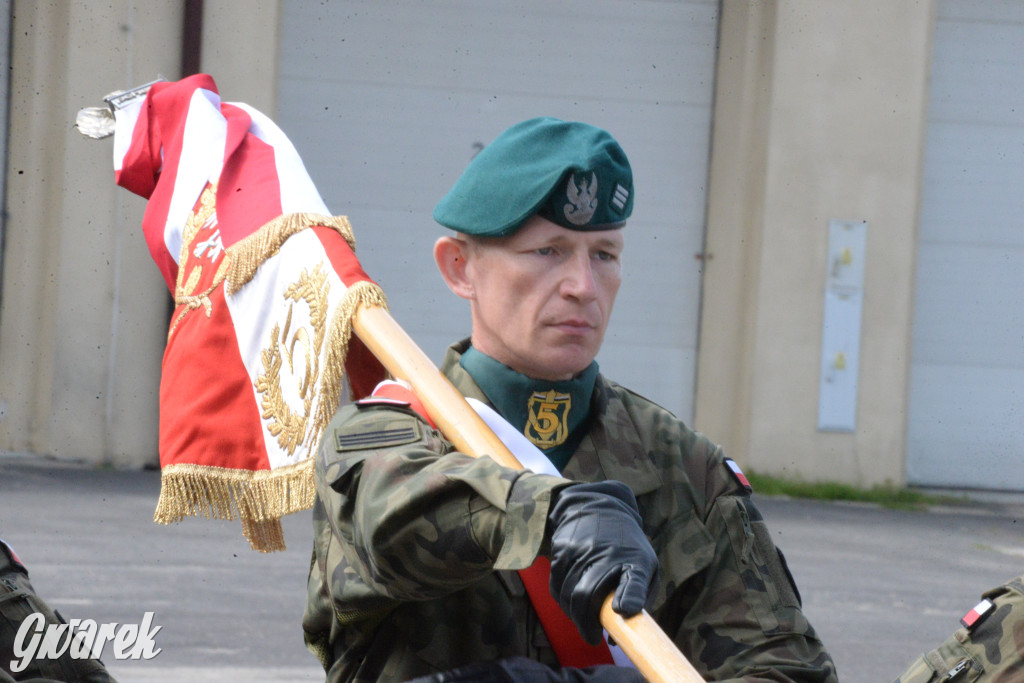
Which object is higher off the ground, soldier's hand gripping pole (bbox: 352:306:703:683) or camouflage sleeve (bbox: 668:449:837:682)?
soldier's hand gripping pole (bbox: 352:306:703:683)

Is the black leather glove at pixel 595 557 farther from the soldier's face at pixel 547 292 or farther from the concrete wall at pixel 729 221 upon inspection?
the concrete wall at pixel 729 221

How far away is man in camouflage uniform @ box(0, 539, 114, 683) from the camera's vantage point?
1.95 m

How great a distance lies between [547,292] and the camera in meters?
1.94

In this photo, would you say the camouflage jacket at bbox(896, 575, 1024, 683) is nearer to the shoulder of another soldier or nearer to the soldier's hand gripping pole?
the shoulder of another soldier

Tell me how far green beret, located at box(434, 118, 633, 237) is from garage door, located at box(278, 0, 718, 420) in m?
6.91

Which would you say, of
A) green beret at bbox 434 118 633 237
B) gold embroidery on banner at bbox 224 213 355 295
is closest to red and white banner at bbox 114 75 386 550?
gold embroidery on banner at bbox 224 213 355 295

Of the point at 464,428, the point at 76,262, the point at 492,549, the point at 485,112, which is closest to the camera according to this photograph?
the point at 492,549

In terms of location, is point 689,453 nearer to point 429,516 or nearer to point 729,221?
point 429,516

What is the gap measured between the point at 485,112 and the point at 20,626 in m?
7.42

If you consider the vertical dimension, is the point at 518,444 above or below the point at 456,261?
below

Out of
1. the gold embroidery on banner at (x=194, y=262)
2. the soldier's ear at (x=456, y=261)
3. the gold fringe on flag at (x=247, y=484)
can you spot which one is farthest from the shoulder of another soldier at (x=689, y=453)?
the gold embroidery on banner at (x=194, y=262)

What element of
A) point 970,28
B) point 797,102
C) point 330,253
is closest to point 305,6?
point 797,102

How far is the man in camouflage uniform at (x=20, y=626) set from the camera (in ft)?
6.40

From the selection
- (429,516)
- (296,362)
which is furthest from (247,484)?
(429,516)
